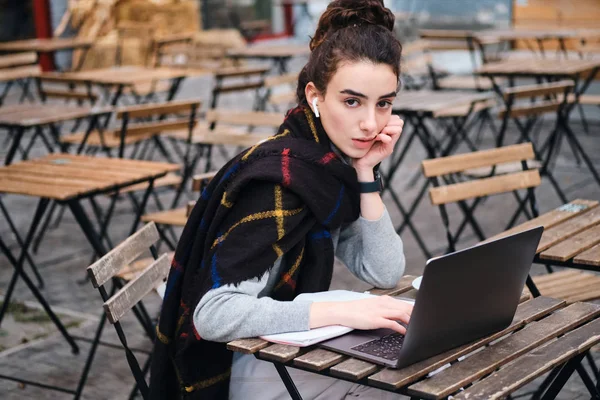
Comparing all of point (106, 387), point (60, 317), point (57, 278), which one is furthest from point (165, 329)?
point (57, 278)

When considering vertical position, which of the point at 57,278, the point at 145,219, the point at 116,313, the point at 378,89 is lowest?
the point at 57,278

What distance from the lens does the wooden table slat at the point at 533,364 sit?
2.07 meters

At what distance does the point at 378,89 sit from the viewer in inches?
98.5

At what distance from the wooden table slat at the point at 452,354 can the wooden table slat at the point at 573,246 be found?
454 millimetres

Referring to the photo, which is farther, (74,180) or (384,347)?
(74,180)

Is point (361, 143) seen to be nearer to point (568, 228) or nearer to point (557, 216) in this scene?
point (568, 228)

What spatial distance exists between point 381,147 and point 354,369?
0.79 m

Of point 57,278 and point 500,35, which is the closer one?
point 57,278

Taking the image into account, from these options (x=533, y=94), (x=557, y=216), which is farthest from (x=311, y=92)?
(x=533, y=94)

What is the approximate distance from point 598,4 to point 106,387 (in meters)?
9.73

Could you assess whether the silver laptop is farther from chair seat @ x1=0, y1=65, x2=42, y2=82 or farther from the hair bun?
chair seat @ x1=0, y1=65, x2=42, y2=82

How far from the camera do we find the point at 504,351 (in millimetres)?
2281

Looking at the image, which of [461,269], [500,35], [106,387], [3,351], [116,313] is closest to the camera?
[461,269]

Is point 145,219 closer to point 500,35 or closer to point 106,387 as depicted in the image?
point 106,387
